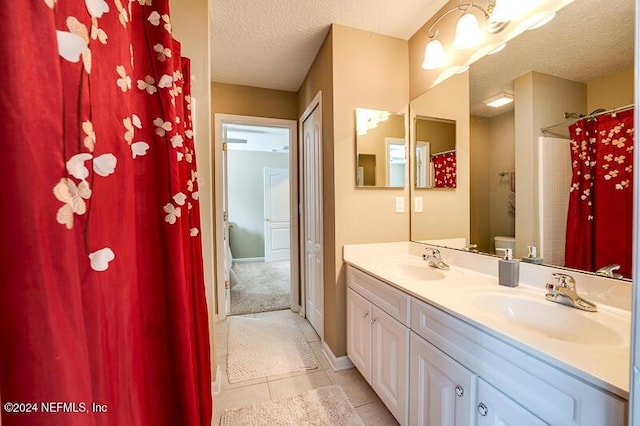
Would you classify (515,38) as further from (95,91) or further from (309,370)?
(309,370)

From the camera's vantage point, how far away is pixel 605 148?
98 cm

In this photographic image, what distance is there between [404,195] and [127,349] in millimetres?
1865

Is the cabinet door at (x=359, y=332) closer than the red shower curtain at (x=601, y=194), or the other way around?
the red shower curtain at (x=601, y=194)

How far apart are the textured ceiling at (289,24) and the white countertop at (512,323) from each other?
1.60 m

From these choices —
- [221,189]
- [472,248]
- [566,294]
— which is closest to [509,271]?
[566,294]

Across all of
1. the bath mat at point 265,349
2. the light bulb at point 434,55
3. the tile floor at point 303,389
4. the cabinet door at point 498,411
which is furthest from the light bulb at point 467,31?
the bath mat at point 265,349

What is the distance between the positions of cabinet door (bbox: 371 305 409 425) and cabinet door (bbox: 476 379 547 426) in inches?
15.1

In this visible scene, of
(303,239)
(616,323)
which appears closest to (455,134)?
(616,323)

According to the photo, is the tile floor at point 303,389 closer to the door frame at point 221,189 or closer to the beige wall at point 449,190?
the door frame at point 221,189

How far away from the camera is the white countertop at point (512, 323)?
24.1 inches

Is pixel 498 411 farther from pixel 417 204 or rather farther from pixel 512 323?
pixel 417 204

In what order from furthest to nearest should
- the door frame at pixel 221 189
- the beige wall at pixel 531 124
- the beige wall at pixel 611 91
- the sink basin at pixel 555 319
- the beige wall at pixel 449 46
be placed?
the door frame at pixel 221 189 < the beige wall at pixel 449 46 < the beige wall at pixel 531 124 < the beige wall at pixel 611 91 < the sink basin at pixel 555 319

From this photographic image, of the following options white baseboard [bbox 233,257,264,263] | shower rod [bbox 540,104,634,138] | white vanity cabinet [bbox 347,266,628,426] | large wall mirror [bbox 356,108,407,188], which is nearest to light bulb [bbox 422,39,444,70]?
large wall mirror [bbox 356,108,407,188]

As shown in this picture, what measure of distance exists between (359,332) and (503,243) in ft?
3.31
